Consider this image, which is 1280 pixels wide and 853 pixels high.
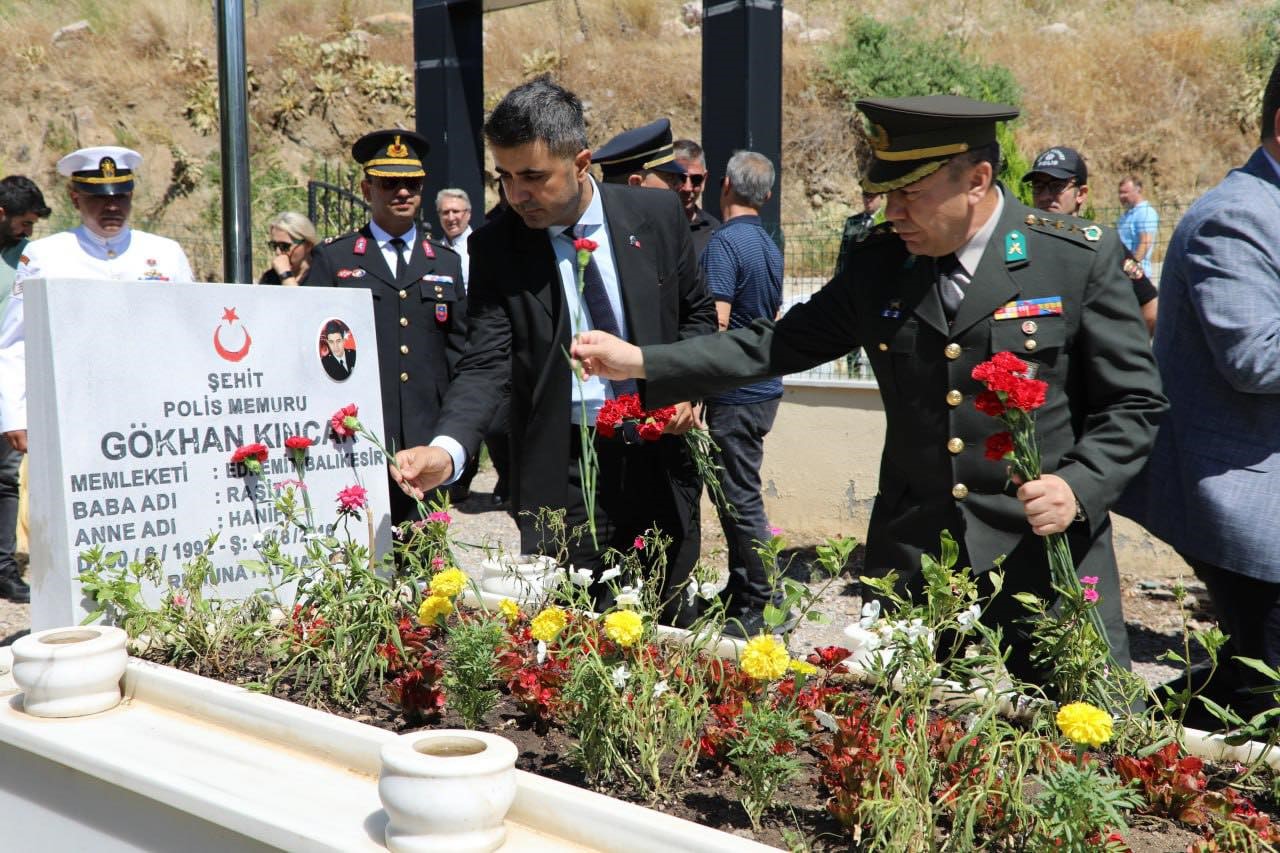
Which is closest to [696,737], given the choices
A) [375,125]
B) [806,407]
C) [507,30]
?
[806,407]

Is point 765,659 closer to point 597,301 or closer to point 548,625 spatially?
point 548,625

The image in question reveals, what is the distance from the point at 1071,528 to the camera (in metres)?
2.31

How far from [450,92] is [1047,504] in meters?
8.12

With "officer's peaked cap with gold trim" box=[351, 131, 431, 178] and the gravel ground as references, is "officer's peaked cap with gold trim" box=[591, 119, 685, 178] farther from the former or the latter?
the gravel ground

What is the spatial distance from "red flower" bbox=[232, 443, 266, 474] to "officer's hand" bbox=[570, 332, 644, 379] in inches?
36.6

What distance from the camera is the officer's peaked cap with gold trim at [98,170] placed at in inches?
194

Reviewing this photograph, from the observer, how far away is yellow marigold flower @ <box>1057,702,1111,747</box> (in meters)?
1.51

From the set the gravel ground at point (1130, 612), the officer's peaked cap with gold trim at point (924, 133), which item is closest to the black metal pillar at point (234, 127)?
the gravel ground at point (1130, 612)

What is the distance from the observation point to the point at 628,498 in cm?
324

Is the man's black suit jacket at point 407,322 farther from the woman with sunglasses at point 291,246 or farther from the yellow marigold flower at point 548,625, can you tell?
the woman with sunglasses at point 291,246

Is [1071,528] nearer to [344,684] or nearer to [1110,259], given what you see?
[1110,259]

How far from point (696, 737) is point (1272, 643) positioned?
1438 millimetres

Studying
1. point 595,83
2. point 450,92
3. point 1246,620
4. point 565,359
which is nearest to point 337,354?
point 565,359

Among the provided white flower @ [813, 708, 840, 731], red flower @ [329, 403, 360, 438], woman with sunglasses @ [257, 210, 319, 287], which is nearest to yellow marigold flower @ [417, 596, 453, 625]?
red flower @ [329, 403, 360, 438]
